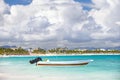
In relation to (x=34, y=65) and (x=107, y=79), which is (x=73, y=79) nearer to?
(x=107, y=79)

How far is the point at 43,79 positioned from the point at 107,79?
130 cm

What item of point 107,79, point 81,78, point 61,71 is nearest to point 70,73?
point 61,71

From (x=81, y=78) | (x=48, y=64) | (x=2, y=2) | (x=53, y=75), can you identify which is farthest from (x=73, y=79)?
(x=48, y=64)

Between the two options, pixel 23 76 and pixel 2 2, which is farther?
pixel 23 76

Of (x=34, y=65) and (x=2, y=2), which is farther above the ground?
(x=2, y=2)

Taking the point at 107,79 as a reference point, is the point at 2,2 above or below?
Result: above

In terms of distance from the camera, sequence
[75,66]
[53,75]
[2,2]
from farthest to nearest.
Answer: [75,66]
[53,75]
[2,2]

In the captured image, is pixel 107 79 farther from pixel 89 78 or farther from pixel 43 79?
pixel 43 79

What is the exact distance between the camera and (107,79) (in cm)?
691

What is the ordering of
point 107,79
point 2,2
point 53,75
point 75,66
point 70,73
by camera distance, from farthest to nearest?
1. point 75,66
2. point 70,73
3. point 53,75
4. point 107,79
5. point 2,2

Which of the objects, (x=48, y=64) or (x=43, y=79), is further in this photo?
(x=48, y=64)

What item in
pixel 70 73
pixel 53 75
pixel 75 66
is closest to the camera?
pixel 53 75

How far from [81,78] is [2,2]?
2.24 meters

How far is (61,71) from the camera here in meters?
8.84
